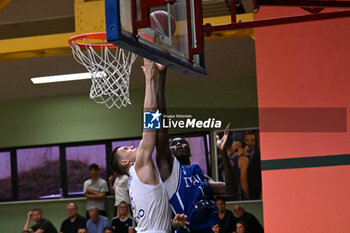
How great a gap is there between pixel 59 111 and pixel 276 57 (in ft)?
24.4

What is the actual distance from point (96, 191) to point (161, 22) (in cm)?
863

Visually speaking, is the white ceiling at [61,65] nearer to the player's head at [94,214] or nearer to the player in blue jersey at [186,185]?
the player's head at [94,214]

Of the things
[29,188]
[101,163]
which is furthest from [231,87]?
[29,188]

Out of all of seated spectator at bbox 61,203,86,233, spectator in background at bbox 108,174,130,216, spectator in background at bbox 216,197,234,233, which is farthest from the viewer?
spectator in background at bbox 108,174,130,216

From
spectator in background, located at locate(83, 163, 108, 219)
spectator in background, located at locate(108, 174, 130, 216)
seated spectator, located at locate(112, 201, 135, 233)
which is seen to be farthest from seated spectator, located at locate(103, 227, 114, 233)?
spectator in background, located at locate(83, 163, 108, 219)

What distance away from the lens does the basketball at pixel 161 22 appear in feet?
15.9

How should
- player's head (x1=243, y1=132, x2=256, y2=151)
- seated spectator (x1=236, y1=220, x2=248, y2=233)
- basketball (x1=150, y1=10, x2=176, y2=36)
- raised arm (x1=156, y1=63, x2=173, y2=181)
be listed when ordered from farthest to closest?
player's head (x1=243, y1=132, x2=256, y2=151) → seated spectator (x1=236, y1=220, x2=248, y2=233) → raised arm (x1=156, y1=63, x2=173, y2=181) → basketball (x1=150, y1=10, x2=176, y2=36)

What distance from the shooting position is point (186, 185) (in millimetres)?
5730

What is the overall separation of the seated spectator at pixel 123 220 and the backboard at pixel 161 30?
6531 millimetres

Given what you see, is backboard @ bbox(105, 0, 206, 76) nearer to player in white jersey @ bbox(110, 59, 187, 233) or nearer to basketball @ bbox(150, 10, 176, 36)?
basketball @ bbox(150, 10, 176, 36)

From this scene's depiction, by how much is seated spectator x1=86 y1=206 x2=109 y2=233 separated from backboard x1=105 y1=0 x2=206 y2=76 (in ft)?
23.2

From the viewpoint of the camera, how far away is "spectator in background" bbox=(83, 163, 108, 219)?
13.1m

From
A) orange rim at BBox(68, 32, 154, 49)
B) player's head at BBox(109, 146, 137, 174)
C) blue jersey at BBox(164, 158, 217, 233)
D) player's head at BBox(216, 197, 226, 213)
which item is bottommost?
player's head at BBox(216, 197, 226, 213)

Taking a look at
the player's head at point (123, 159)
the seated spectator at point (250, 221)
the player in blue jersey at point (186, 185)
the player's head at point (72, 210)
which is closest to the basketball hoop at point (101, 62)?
the player's head at point (123, 159)
